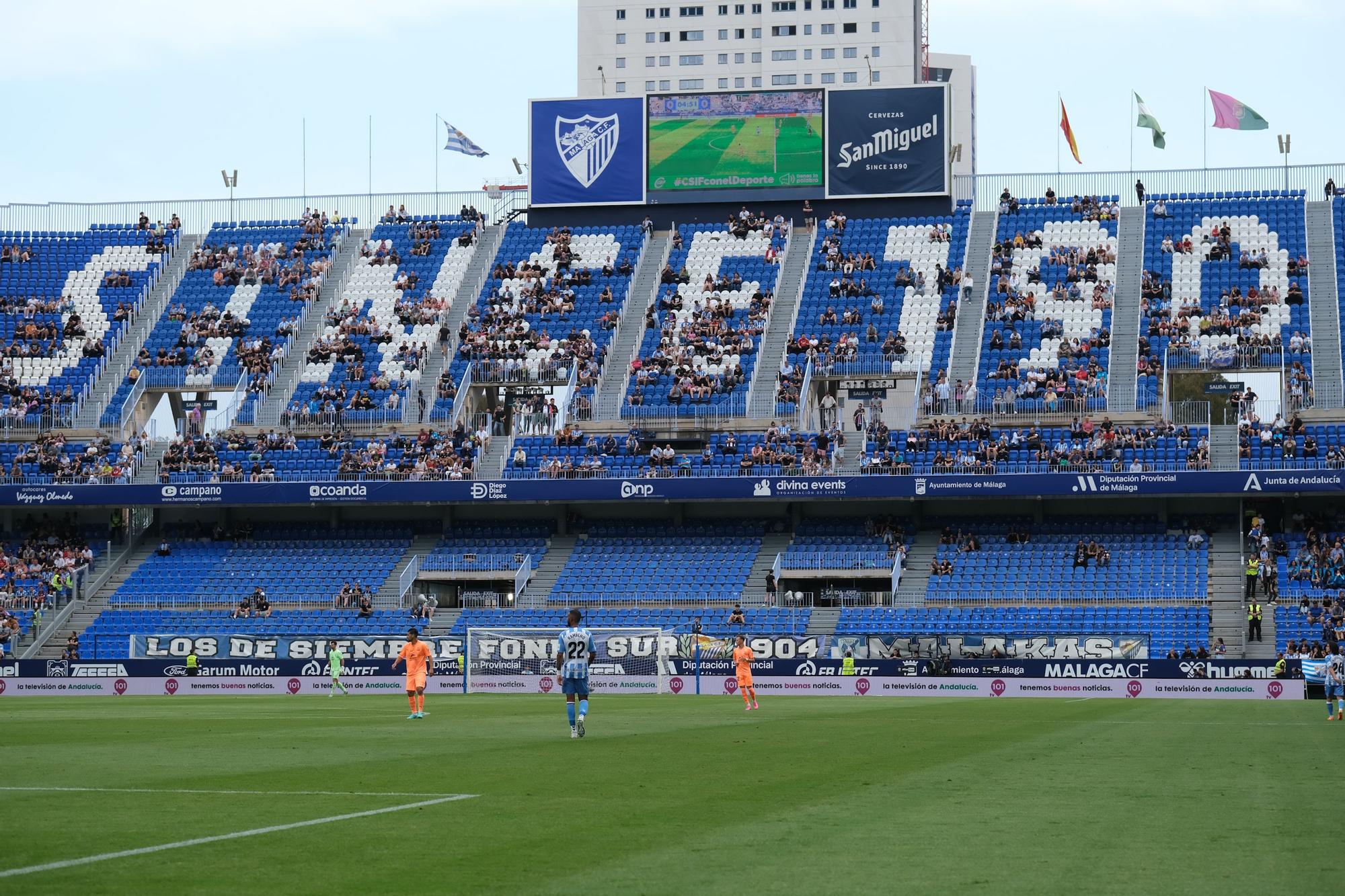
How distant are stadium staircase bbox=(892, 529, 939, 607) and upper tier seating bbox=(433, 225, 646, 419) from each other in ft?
46.7

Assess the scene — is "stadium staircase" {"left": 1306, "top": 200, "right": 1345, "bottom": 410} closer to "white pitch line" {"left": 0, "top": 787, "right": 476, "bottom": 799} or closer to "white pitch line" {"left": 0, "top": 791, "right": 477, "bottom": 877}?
"white pitch line" {"left": 0, "top": 787, "right": 476, "bottom": 799}

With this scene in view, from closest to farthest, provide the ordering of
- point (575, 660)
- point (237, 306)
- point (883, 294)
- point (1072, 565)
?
1. point (575, 660)
2. point (1072, 565)
3. point (883, 294)
4. point (237, 306)

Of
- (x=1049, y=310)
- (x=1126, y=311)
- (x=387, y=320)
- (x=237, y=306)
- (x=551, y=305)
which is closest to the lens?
(x=1126, y=311)

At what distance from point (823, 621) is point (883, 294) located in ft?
58.5

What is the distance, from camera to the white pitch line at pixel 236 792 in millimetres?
16234

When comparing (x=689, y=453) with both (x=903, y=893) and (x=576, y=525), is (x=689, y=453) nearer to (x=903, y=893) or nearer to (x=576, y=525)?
(x=576, y=525)

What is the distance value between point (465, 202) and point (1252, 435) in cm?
3777

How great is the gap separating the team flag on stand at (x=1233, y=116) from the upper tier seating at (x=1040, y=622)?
25.8 m

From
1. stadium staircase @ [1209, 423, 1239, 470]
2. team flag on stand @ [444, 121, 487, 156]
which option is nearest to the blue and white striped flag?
team flag on stand @ [444, 121, 487, 156]

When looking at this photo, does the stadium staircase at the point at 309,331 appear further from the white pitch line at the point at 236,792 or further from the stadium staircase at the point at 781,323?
the white pitch line at the point at 236,792

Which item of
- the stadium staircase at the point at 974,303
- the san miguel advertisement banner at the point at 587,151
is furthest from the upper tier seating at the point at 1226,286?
the san miguel advertisement banner at the point at 587,151

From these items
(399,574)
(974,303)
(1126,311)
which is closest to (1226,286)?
(1126,311)

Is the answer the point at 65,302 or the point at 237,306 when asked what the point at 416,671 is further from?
the point at 65,302

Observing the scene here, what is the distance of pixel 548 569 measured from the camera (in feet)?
204
